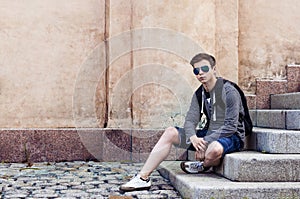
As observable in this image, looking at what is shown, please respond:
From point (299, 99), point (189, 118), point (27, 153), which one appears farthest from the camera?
point (27, 153)

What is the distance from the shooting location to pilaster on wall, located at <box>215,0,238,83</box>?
19.9 ft

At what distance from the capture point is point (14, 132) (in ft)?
18.8

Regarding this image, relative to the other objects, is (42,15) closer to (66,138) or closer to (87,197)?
(66,138)

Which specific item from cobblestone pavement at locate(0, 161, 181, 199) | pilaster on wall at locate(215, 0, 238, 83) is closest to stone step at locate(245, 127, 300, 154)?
cobblestone pavement at locate(0, 161, 181, 199)

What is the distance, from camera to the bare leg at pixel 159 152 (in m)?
4.11

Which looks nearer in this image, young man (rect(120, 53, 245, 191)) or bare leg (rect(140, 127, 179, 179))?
young man (rect(120, 53, 245, 191))

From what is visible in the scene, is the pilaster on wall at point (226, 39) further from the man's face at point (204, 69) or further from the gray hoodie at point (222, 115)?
the man's face at point (204, 69)

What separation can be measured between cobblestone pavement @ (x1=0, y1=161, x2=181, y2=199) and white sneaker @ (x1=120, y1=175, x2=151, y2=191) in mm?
53

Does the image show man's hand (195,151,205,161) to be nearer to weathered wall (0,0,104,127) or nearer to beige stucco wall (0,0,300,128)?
beige stucco wall (0,0,300,128)

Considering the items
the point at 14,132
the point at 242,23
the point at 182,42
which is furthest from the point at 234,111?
the point at 14,132

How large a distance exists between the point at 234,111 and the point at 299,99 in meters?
1.45

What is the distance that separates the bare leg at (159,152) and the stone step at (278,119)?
1155 mm

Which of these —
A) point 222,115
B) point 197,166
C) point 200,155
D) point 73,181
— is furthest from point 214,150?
point 73,181

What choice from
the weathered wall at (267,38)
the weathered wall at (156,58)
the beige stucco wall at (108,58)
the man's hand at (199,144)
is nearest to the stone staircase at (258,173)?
the man's hand at (199,144)
